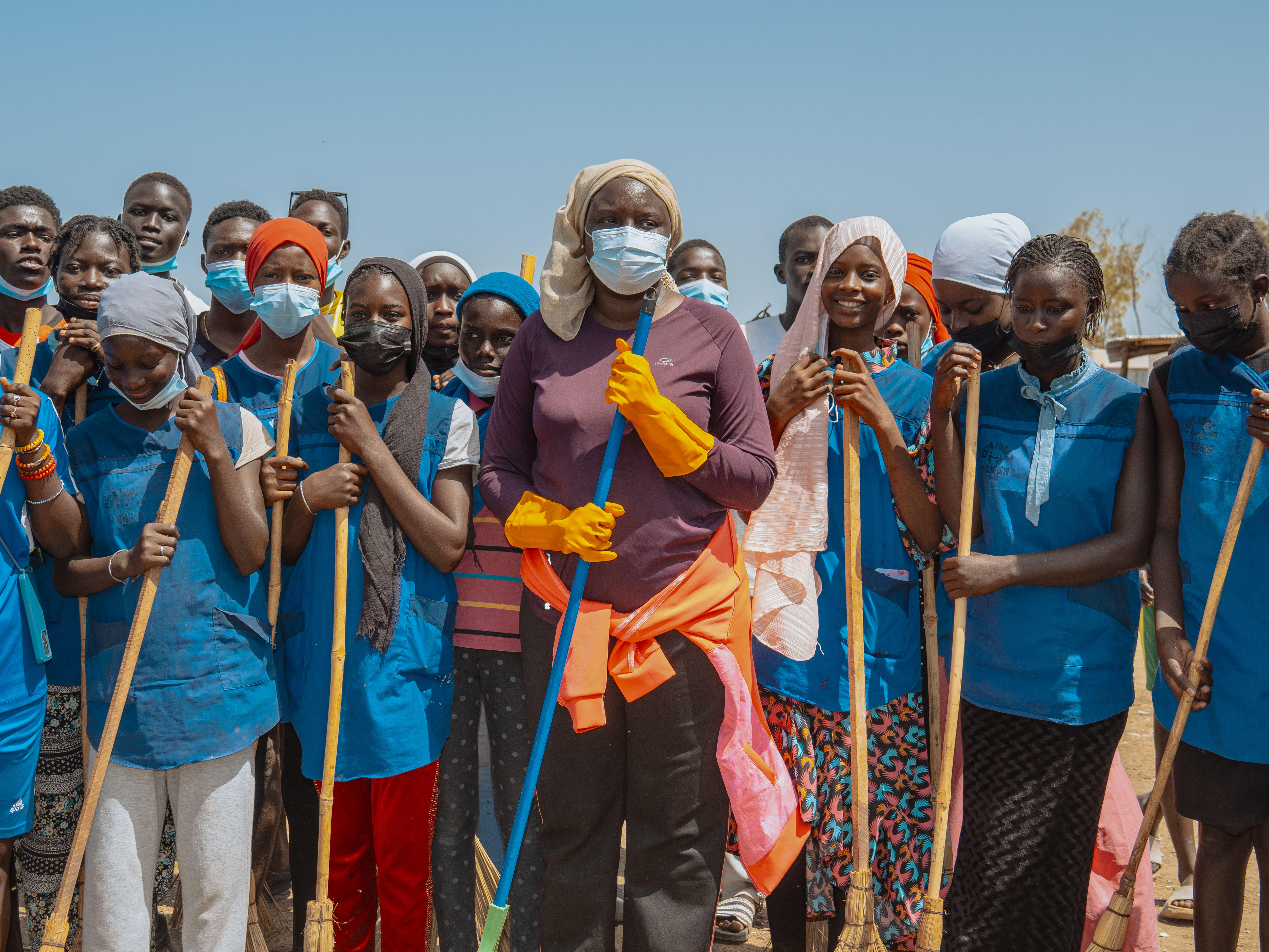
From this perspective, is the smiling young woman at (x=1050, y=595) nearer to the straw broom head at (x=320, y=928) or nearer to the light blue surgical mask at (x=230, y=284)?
the straw broom head at (x=320, y=928)

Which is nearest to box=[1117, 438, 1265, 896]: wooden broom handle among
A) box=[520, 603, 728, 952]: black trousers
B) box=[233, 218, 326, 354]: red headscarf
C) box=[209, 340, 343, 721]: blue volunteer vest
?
box=[520, 603, 728, 952]: black trousers

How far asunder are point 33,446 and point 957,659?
294cm

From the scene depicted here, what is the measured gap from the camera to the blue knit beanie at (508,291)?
381 centimetres

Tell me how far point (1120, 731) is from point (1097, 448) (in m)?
0.91

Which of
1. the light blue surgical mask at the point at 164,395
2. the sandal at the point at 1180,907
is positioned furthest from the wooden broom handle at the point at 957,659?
the light blue surgical mask at the point at 164,395

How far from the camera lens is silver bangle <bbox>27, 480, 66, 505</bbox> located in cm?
311

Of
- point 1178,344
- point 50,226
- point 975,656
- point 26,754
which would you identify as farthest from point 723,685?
point 50,226

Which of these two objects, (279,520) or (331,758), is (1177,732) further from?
Result: (279,520)

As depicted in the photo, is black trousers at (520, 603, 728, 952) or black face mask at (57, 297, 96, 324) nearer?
black trousers at (520, 603, 728, 952)

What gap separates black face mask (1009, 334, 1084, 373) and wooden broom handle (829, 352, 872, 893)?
23.1 inches

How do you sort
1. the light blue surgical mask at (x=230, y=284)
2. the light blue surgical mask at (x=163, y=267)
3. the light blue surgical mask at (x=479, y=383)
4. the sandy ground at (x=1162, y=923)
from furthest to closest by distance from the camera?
the light blue surgical mask at (x=163, y=267), the light blue surgical mask at (x=230, y=284), the sandy ground at (x=1162, y=923), the light blue surgical mask at (x=479, y=383)

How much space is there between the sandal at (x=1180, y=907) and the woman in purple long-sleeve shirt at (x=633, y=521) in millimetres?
2816

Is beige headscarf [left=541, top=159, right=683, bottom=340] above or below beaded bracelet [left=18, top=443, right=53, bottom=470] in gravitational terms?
above

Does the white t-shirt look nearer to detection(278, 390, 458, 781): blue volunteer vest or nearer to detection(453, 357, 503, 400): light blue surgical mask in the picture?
detection(453, 357, 503, 400): light blue surgical mask
